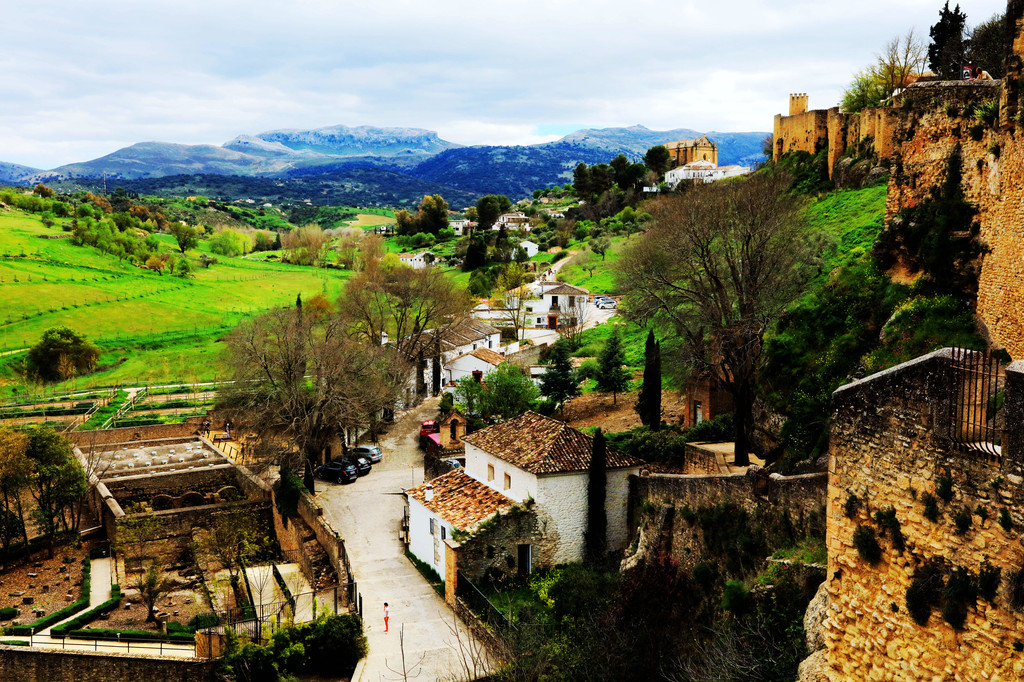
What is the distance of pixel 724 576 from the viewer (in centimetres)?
1606

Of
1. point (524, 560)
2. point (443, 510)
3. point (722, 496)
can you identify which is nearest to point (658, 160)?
point (443, 510)

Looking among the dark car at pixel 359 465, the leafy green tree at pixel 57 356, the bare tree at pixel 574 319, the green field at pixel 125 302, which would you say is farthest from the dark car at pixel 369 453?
the leafy green tree at pixel 57 356

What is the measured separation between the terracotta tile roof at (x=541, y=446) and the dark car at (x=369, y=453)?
10.1 m

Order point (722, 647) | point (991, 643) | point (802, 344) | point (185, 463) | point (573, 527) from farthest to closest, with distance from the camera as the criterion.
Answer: point (185, 463) → point (573, 527) → point (802, 344) → point (722, 647) → point (991, 643)

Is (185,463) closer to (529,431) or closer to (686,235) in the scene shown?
(529,431)

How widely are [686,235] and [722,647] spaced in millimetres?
13106

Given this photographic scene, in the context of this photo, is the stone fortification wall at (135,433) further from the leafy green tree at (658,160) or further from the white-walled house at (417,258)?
the leafy green tree at (658,160)

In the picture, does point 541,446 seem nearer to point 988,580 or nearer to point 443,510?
point 443,510

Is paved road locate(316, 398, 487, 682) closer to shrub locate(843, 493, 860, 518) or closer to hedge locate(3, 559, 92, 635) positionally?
hedge locate(3, 559, 92, 635)

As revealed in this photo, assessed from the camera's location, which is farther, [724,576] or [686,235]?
[686,235]

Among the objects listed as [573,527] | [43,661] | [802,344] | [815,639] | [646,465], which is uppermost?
[802,344]

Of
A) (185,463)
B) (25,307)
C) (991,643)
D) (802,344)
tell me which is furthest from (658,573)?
(25,307)

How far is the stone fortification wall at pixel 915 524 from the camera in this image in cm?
529

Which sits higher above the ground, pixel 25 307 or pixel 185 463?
pixel 25 307
